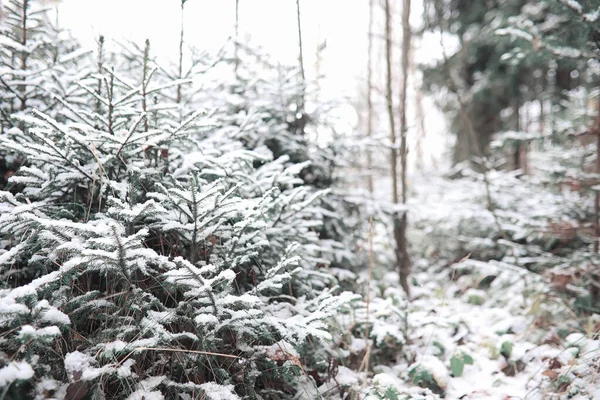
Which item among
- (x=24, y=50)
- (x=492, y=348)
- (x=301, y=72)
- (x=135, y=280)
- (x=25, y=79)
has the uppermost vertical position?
(x=301, y=72)

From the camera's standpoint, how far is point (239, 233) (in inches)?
77.4

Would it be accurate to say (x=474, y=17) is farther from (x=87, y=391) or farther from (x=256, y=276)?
(x=87, y=391)

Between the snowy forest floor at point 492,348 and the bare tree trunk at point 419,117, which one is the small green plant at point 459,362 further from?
the bare tree trunk at point 419,117

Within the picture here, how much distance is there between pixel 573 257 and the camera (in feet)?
11.7

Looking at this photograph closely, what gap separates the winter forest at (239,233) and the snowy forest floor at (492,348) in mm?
20

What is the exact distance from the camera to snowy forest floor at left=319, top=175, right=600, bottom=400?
2152 mm

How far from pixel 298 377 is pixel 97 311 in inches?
41.5

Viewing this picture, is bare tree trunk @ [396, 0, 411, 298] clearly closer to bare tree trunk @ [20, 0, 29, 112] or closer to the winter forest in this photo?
the winter forest

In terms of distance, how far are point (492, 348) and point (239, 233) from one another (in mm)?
2133

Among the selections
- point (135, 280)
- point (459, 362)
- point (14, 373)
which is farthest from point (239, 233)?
point (459, 362)

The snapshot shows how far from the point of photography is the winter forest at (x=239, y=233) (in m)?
1.61

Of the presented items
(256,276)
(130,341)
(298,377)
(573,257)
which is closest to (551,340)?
(573,257)

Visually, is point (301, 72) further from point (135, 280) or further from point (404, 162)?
point (135, 280)

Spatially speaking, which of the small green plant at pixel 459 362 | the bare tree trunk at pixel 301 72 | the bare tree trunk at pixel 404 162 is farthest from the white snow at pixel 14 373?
the bare tree trunk at pixel 404 162
